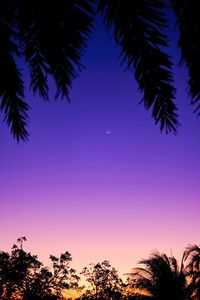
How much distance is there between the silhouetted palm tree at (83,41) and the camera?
A: 2.04 meters

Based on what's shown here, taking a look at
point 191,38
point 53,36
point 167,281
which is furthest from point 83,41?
point 167,281

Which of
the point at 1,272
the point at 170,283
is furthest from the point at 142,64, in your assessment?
the point at 1,272

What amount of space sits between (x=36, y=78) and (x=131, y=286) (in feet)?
73.4

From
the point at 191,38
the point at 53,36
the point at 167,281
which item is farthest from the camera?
the point at 167,281

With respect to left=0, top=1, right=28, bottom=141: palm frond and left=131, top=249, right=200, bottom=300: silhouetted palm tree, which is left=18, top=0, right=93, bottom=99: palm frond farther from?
left=131, top=249, right=200, bottom=300: silhouetted palm tree

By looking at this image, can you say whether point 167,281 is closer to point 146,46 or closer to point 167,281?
point 167,281

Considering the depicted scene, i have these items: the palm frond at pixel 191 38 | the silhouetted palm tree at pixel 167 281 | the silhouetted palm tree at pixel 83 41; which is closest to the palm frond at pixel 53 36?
the silhouetted palm tree at pixel 83 41

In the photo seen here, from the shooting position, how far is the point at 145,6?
2.03 m

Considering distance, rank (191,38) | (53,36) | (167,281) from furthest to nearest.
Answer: (167,281) < (53,36) < (191,38)

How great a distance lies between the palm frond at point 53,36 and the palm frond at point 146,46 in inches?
9.5

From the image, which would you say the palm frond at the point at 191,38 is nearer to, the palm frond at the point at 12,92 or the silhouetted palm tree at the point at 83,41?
the silhouetted palm tree at the point at 83,41

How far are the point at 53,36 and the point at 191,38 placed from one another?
995 millimetres

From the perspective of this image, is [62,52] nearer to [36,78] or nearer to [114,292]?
[36,78]

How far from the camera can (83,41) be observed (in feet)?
8.20
